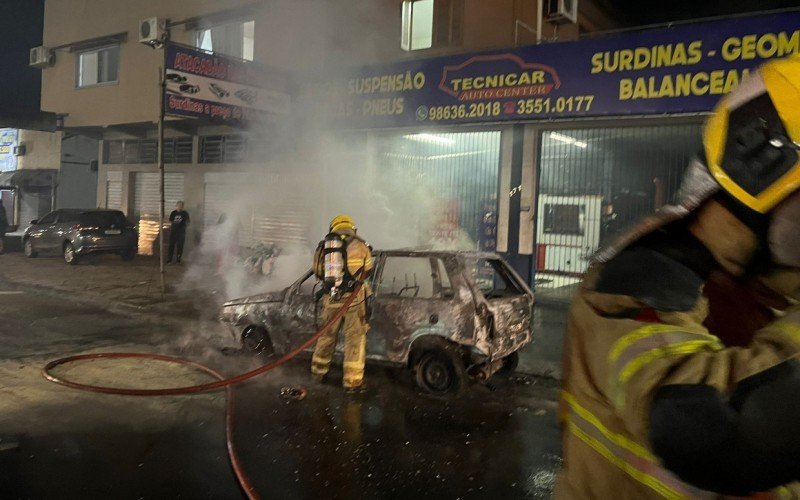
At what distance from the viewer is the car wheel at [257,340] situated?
7122 millimetres

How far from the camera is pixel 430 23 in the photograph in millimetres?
11938

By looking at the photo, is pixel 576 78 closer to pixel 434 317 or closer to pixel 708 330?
pixel 434 317

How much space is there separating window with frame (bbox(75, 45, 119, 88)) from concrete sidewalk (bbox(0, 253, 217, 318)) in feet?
17.7

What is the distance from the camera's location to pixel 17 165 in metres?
22.1

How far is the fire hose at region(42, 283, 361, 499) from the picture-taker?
13.5ft

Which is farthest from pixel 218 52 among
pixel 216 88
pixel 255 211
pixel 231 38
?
pixel 255 211

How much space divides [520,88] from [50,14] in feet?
56.6

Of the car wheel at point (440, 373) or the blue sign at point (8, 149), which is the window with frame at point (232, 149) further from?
the blue sign at point (8, 149)

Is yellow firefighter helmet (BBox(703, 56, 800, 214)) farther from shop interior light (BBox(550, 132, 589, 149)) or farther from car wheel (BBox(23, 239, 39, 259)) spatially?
car wheel (BBox(23, 239, 39, 259))

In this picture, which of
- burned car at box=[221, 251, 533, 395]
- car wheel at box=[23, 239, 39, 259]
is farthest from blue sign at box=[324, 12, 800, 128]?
car wheel at box=[23, 239, 39, 259]

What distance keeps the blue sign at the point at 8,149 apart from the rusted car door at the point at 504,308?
72.3 feet

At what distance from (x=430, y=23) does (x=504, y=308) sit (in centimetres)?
786

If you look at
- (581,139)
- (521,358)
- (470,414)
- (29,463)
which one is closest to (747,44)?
(581,139)

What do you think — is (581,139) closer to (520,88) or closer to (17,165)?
(520,88)
